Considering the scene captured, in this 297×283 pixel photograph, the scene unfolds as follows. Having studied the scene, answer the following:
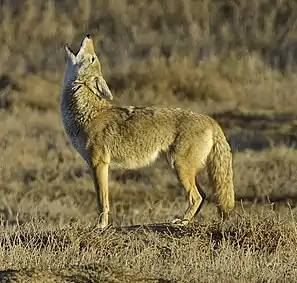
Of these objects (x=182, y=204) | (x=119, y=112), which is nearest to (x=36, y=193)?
(x=182, y=204)

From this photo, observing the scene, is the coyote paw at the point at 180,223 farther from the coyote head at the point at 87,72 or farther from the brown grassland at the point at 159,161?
the coyote head at the point at 87,72

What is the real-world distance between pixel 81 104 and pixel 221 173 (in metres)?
1.78

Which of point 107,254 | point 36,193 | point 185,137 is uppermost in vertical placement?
point 185,137

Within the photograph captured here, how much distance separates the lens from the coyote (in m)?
10.5

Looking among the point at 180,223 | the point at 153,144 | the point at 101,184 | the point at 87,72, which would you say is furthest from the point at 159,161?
the point at 180,223

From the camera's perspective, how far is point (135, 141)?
10602 millimetres

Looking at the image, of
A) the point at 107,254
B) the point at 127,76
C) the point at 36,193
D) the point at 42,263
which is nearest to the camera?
the point at 42,263

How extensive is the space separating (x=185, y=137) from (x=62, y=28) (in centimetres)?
2643

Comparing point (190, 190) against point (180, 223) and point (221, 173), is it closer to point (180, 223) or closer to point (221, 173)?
point (221, 173)

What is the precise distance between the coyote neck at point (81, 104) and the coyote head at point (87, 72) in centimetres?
7

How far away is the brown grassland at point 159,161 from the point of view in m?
7.88

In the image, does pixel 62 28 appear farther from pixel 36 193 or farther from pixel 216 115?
pixel 36 193

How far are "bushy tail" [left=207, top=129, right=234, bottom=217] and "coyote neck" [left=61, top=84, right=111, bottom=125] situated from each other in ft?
4.50

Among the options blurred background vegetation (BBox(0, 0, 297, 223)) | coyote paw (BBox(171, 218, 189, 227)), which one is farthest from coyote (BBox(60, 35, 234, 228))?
blurred background vegetation (BBox(0, 0, 297, 223))
